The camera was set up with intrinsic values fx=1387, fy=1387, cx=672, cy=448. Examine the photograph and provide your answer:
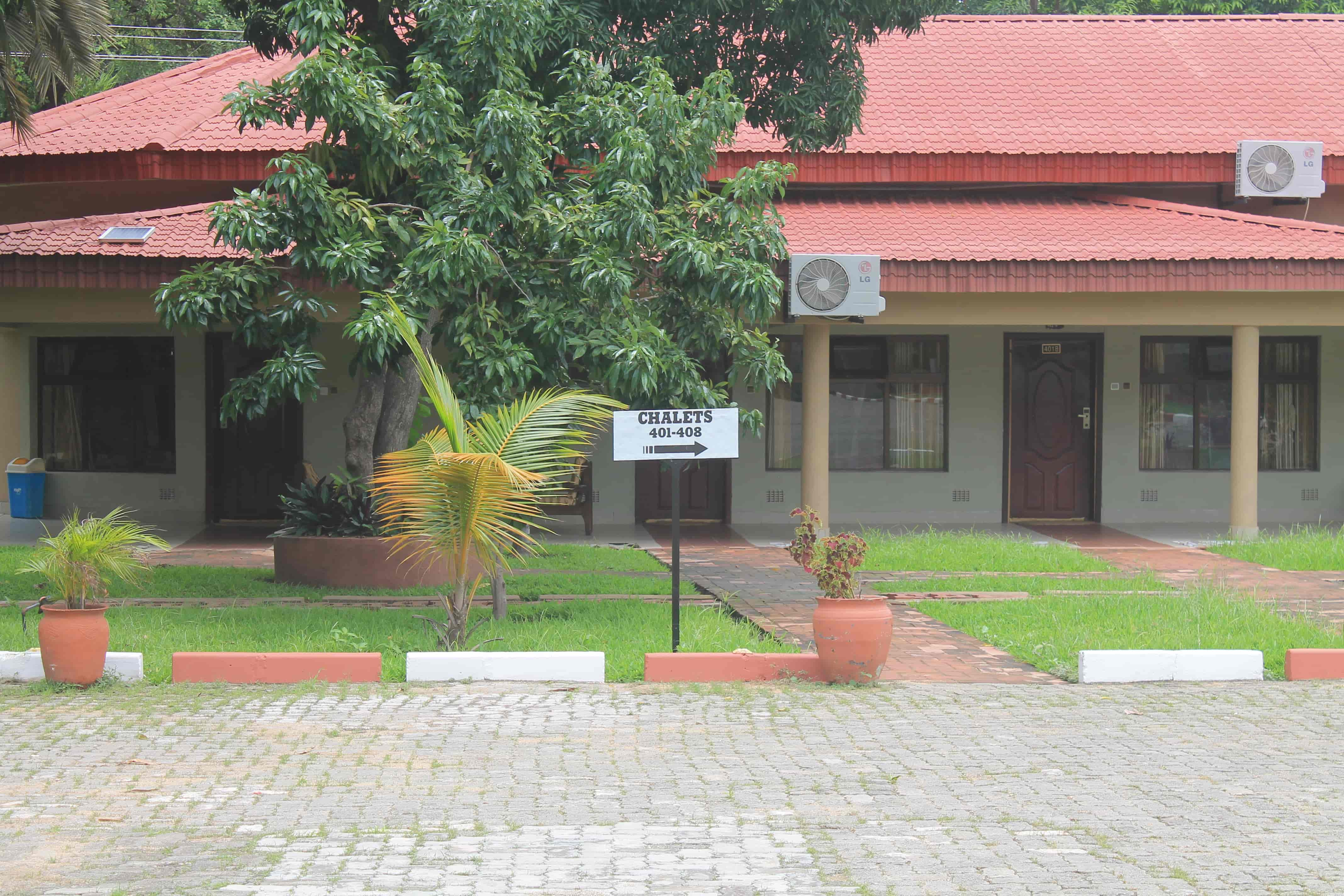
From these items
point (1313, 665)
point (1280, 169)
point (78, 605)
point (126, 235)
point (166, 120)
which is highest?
point (166, 120)

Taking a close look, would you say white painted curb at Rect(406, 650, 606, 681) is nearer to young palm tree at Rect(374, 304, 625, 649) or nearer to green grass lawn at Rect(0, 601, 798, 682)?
green grass lawn at Rect(0, 601, 798, 682)

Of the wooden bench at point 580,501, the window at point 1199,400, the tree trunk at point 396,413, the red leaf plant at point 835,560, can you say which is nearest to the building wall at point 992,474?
the window at point 1199,400

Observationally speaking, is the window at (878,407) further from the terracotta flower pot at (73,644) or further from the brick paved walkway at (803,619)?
the terracotta flower pot at (73,644)

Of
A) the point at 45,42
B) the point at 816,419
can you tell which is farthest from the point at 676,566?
the point at 45,42

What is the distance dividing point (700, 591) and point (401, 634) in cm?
311

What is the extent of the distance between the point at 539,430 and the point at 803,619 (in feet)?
8.99

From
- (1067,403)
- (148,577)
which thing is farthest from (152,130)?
(1067,403)

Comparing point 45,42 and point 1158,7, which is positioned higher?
point 1158,7

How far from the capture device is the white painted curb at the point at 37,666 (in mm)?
7953

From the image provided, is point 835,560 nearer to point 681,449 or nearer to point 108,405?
point 681,449

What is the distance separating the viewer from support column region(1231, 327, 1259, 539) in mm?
15047

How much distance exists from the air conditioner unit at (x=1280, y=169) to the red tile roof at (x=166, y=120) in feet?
35.1

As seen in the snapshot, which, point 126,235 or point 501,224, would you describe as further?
point 126,235

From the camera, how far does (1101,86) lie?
18.5 m
